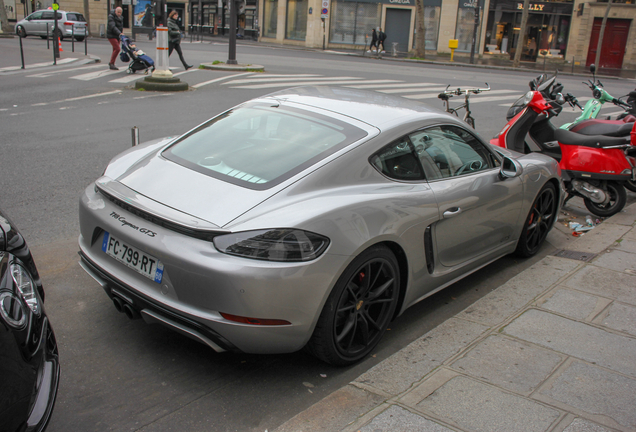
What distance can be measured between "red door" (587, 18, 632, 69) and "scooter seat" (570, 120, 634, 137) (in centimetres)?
3744

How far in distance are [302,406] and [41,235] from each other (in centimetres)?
313

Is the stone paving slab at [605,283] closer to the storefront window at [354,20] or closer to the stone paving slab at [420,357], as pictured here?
the stone paving slab at [420,357]

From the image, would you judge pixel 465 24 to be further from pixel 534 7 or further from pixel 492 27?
pixel 534 7

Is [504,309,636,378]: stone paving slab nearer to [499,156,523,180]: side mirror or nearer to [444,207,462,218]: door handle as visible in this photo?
[444,207,462,218]: door handle

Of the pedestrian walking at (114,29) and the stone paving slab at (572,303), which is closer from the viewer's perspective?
the stone paving slab at (572,303)

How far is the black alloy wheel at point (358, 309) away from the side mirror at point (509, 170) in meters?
1.43

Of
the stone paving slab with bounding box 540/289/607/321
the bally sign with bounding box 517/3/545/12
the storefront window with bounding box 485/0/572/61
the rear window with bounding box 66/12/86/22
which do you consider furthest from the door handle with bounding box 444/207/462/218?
the bally sign with bounding box 517/3/545/12

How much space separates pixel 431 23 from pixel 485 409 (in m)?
41.3

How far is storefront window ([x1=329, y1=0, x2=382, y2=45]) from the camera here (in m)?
41.6

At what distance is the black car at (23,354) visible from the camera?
6.00 ft

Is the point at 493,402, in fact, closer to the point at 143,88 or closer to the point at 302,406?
the point at 302,406

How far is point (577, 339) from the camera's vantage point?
11.2 ft

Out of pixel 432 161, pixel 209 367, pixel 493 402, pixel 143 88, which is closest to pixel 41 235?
pixel 209 367

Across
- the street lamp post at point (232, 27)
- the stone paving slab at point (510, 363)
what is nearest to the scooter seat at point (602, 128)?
the stone paving slab at point (510, 363)
